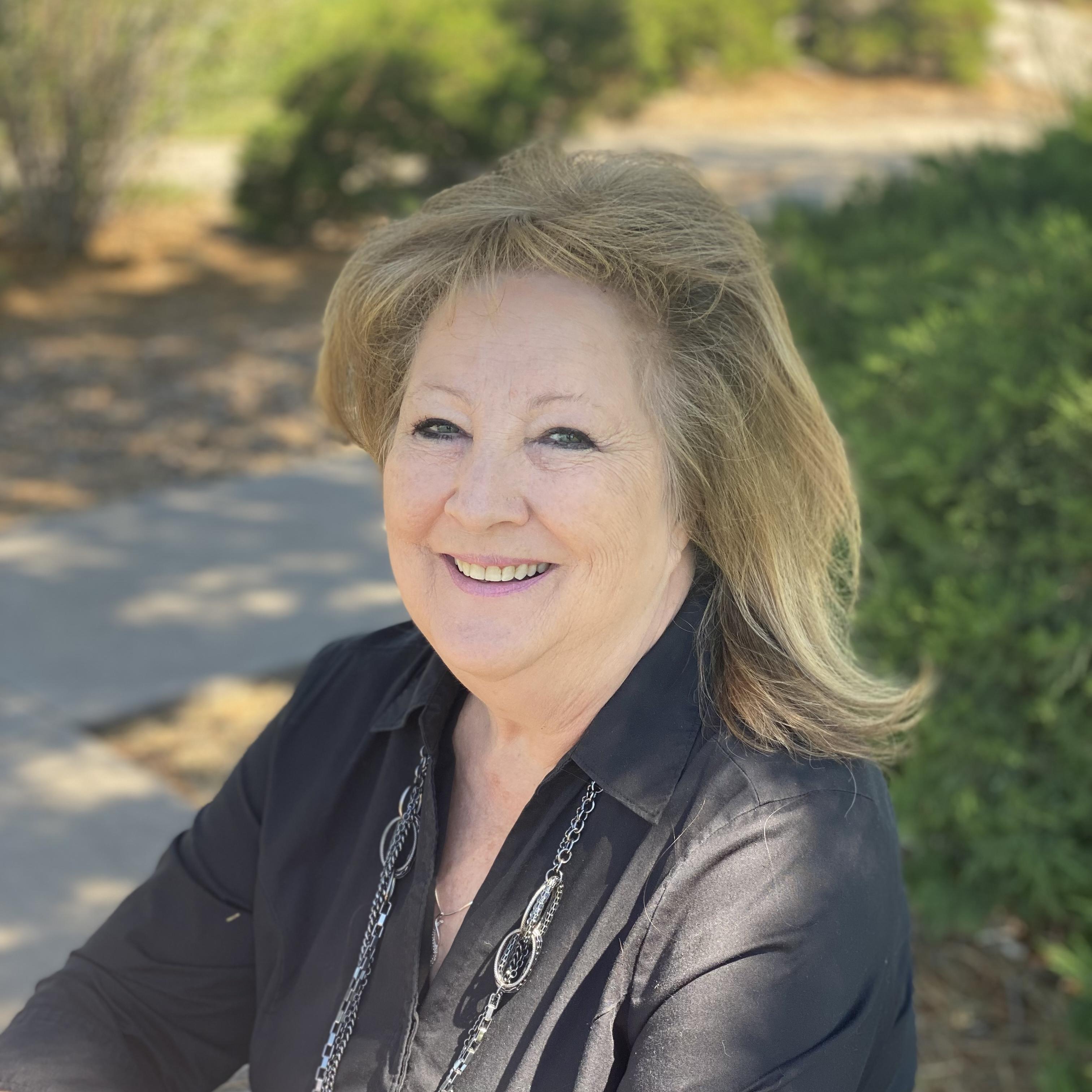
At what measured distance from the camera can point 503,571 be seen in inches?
67.1

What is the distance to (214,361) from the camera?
753 cm

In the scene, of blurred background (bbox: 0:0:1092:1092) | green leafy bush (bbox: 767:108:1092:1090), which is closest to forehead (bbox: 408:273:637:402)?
blurred background (bbox: 0:0:1092:1092)

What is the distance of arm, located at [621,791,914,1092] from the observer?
1480mm

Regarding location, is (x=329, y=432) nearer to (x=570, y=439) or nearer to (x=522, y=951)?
(x=570, y=439)

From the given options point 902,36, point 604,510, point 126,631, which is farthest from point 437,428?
point 902,36

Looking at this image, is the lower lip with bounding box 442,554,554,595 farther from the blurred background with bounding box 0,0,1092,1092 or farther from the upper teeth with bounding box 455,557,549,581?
the blurred background with bounding box 0,0,1092,1092

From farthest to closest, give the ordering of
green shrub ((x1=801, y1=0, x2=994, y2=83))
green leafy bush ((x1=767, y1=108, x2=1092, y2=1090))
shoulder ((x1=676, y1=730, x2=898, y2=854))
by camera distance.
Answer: green shrub ((x1=801, y1=0, x2=994, y2=83)) → green leafy bush ((x1=767, y1=108, x2=1092, y2=1090)) → shoulder ((x1=676, y1=730, x2=898, y2=854))

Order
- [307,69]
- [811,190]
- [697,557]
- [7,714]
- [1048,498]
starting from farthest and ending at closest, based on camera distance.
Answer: [811,190]
[307,69]
[7,714]
[1048,498]
[697,557]

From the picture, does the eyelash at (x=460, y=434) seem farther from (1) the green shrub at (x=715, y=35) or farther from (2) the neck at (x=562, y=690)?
(1) the green shrub at (x=715, y=35)

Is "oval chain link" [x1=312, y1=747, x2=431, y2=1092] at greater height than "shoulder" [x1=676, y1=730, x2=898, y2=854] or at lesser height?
lesser

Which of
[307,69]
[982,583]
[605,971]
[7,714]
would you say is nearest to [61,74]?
[307,69]

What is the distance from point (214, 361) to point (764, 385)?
621cm

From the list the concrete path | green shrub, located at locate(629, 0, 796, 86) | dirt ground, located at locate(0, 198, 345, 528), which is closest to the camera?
the concrete path

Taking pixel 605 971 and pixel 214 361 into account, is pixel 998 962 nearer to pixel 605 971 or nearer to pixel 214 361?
pixel 605 971
